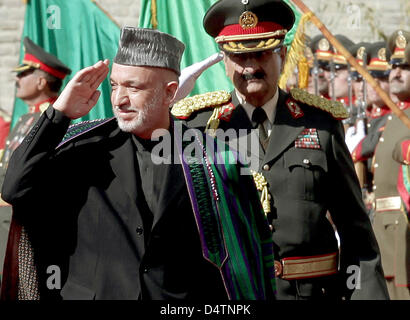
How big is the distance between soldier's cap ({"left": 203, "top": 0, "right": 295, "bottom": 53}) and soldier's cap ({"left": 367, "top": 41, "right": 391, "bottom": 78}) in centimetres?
413

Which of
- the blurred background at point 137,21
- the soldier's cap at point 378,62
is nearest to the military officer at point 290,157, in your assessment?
the soldier's cap at point 378,62

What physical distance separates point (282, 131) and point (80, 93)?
1537 millimetres

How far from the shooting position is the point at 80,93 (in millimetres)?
4207

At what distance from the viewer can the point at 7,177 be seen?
13.4ft

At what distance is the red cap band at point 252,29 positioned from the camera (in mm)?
5477

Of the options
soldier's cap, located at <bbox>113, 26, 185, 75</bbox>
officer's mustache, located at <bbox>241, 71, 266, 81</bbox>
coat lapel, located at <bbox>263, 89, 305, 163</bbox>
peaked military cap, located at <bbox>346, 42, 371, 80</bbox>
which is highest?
soldier's cap, located at <bbox>113, 26, 185, 75</bbox>

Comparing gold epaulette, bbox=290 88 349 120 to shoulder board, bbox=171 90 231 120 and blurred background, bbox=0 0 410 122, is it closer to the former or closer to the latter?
shoulder board, bbox=171 90 231 120

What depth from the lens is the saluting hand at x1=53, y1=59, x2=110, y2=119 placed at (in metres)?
4.18

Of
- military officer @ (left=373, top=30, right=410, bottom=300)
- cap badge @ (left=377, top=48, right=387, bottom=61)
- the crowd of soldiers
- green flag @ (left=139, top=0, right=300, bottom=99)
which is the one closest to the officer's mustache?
green flag @ (left=139, top=0, right=300, bottom=99)

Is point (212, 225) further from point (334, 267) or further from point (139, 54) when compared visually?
point (334, 267)

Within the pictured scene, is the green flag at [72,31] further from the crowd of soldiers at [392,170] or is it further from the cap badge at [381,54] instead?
the cap badge at [381,54]

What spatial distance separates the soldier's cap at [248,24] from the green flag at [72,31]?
8.12 feet

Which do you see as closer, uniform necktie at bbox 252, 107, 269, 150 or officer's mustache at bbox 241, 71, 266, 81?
officer's mustache at bbox 241, 71, 266, 81

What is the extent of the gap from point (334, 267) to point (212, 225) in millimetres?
1297
